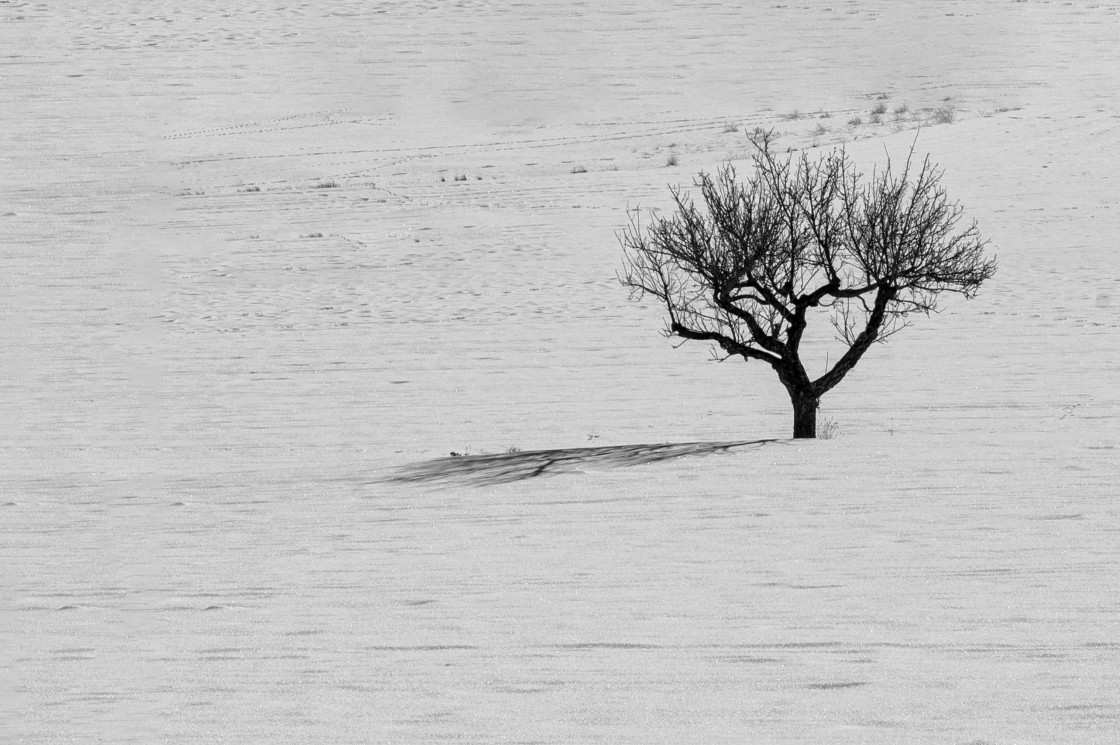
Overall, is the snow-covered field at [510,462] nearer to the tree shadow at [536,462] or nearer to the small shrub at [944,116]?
the tree shadow at [536,462]

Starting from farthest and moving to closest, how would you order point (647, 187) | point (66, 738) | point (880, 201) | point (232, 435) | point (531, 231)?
point (647, 187), point (531, 231), point (232, 435), point (880, 201), point (66, 738)

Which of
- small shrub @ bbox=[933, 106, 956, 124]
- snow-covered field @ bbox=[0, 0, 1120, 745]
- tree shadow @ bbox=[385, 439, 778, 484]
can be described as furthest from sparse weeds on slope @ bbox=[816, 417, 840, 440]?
small shrub @ bbox=[933, 106, 956, 124]

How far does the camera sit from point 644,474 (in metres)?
10.0

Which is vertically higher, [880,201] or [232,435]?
[880,201]

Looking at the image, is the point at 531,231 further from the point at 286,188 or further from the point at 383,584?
the point at 383,584

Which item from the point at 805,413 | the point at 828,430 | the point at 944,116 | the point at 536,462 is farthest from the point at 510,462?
the point at 944,116

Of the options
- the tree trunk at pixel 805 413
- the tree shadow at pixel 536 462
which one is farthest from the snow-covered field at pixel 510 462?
the tree trunk at pixel 805 413

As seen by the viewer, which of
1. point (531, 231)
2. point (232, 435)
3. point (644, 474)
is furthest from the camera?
point (531, 231)

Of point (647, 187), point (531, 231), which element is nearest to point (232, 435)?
point (531, 231)

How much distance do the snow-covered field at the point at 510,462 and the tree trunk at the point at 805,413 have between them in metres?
0.33

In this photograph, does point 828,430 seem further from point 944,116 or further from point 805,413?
point 944,116

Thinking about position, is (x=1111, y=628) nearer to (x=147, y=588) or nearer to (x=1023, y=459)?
(x=1023, y=459)

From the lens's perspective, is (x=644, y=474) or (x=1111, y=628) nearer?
(x=1111, y=628)

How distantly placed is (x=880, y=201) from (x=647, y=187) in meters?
15.2
